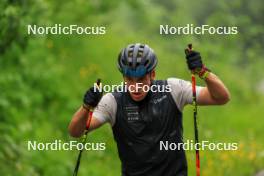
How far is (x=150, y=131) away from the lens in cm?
647

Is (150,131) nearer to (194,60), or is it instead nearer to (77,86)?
(194,60)

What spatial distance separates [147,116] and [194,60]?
2.60 ft

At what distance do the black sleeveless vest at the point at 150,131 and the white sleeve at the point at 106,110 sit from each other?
0.04 m

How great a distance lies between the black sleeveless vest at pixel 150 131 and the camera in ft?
21.2

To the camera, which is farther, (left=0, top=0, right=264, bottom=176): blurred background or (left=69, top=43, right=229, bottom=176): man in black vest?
(left=0, top=0, right=264, bottom=176): blurred background

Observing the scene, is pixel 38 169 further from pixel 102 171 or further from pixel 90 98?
pixel 90 98

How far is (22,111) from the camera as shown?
40.3 ft

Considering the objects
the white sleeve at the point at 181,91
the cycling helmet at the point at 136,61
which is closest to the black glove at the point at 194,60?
the white sleeve at the point at 181,91

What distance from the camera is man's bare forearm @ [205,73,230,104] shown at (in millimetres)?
6188

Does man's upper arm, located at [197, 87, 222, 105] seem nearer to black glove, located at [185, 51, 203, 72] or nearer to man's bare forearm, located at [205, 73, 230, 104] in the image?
man's bare forearm, located at [205, 73, 230, 104]

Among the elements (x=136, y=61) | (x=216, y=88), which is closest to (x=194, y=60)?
(x=216, y=88)

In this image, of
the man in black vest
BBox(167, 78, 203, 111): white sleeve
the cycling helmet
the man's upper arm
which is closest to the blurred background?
the cycling helmet

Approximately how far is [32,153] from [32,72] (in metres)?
2.24

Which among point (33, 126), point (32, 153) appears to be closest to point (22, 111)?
point (33, 126)
